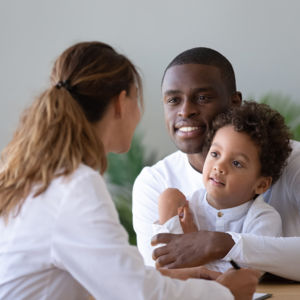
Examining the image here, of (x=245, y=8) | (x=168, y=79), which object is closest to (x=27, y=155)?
(x=168, y=79)

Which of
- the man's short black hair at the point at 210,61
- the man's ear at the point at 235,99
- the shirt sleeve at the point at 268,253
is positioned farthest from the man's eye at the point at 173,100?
the shirt sleeve at the point at 268,253

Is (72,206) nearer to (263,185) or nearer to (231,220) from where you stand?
(231,220)

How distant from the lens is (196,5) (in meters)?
4.61

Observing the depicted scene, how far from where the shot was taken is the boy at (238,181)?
2079 mm

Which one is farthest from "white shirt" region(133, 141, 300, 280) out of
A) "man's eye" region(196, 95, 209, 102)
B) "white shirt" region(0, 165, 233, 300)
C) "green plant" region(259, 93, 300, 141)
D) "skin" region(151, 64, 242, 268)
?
"green plant" region(259, 93, 300, 141)

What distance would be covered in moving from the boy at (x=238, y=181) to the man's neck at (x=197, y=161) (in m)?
0.27

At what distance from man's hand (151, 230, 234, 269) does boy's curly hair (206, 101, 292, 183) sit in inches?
13.8

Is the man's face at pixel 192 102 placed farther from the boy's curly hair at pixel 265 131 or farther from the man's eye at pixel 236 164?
the man's eye at pixel 236 164

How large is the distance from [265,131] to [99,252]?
1.02m

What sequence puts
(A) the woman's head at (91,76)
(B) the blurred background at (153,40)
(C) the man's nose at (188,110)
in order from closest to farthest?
(A) the woman's head at (91,76) → (C) the man's nose at (188,110) → (B) the blurred background at (153,40)

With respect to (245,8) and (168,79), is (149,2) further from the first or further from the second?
(168,79)

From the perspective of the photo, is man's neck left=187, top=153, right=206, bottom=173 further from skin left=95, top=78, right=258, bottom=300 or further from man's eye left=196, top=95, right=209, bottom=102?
skin left=95, top=78, right=258, bottom=300

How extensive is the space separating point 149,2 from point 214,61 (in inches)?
96.0

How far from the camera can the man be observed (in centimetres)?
194
